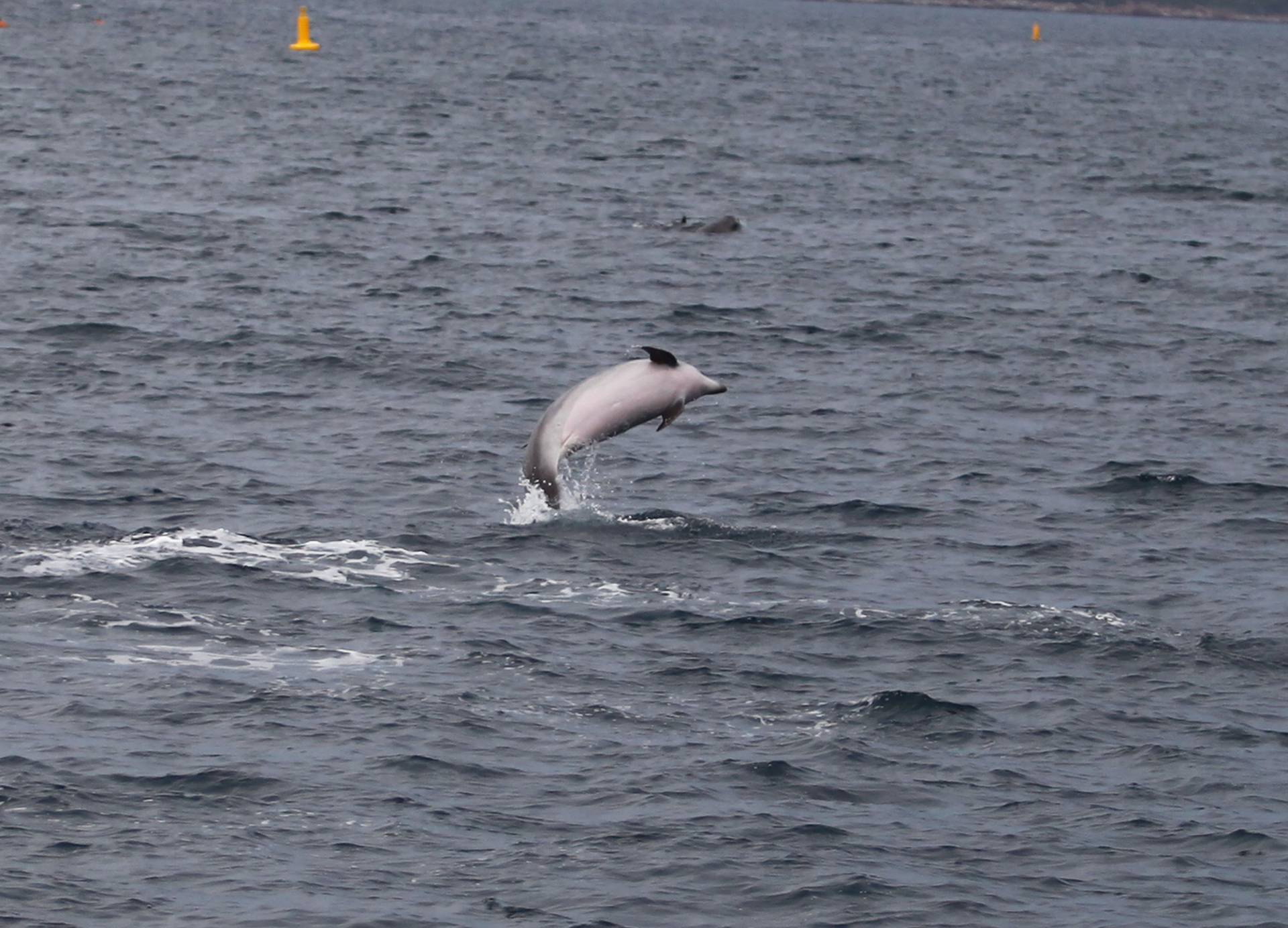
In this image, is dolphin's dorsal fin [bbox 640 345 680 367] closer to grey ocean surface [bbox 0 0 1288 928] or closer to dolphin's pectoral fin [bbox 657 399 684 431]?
dolphin's pectoral fin [bbox 657 399 684 431]

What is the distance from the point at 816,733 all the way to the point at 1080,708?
293 cm

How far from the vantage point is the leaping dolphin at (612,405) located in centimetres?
2242

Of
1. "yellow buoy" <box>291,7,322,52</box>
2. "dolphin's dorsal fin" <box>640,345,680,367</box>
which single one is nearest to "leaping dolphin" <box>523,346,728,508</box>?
"dolphin's dorsal fin" <box>640,345,680,367</box>

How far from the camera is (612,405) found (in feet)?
73.8

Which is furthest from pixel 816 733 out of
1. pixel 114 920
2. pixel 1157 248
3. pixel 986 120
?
pixel 986 120

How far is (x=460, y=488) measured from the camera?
2967cm

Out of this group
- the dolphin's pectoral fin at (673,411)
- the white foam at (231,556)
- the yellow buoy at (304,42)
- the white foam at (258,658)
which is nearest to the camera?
the white foam at (258,658)

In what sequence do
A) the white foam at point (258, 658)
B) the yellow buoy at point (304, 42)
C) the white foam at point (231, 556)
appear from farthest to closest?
the yellow buoy at point (304, 42)
the white foam at point (231, 556)
the white foam at point (258, 658)

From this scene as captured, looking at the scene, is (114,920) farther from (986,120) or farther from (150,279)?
(986,120)

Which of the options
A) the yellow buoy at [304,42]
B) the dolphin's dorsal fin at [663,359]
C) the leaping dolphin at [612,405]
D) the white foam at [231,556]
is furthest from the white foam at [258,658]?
the yellow buoy at [304,42]

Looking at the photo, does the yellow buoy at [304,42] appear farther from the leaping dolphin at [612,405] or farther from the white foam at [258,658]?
the white foam at [258,658]

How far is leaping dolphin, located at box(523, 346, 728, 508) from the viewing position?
2242 cm

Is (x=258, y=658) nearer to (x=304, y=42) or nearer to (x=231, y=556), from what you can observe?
(x=231, y=556)

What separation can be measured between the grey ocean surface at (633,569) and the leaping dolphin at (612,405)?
2207 millimetres
